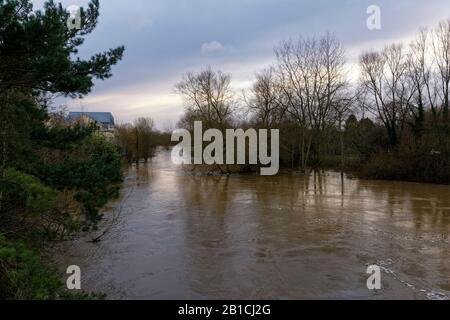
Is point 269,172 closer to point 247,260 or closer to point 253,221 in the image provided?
point 253,221

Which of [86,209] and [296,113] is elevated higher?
[296,113]

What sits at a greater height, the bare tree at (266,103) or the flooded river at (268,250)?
the bare tree at (266,103)

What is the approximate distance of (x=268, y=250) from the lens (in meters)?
8.23

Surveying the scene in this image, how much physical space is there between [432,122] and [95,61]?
23329 millimetres

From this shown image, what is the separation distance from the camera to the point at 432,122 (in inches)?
923

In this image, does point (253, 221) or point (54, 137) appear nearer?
point (54, 137)

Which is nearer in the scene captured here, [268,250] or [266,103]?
[268,250]

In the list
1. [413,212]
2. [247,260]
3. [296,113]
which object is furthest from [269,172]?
[247,260]

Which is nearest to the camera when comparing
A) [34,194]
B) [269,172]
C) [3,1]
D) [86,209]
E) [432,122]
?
[34,194]

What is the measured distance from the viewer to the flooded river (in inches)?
242

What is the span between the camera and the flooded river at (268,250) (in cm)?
614

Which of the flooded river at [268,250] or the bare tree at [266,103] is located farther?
the bare tree at [266,103]

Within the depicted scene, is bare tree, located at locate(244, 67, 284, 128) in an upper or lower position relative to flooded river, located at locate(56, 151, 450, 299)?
upper

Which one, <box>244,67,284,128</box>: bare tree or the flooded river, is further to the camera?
<box>244,67,284,128</box>: bare tree
